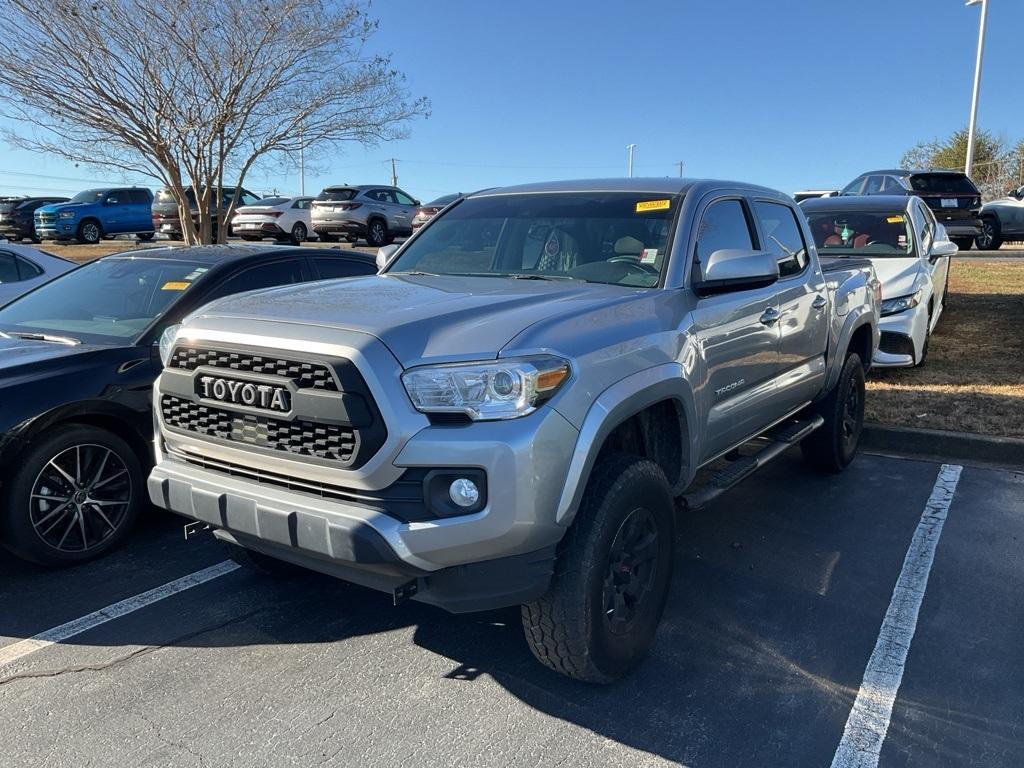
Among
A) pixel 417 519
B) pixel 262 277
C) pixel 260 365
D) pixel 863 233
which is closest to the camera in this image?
pixel 417 519

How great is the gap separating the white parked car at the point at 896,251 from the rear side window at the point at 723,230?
3.94 meters

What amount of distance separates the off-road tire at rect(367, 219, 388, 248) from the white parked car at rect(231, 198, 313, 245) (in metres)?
2.10

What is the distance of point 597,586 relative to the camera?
2.94 metres

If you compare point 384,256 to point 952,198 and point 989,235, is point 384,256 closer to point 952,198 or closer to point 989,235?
point 952,198

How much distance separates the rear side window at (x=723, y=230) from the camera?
13.2 ft

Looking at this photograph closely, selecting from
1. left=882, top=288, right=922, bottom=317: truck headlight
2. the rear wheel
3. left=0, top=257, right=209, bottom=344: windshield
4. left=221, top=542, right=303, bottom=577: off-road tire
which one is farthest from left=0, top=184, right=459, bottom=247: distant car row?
left=221, top=542, right=303, bottom=577: off-road tire

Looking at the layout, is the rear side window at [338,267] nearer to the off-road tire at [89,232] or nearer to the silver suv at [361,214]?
the silver suv at [361,214]

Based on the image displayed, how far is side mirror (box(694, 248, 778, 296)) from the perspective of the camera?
3609 mm

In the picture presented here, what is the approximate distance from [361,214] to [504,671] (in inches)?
831

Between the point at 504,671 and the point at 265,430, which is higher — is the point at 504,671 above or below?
below

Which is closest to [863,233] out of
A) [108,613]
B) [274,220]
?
[108,613]

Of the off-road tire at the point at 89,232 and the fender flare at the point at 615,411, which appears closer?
the fender flare at the point at 615,411

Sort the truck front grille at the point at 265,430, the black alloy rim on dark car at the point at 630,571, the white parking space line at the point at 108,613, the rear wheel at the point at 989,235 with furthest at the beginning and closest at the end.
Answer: the rear wheel at the point at 989,235
the white parking space line at the point at 108,613
the black alloy rim on dark car at the point at 630,571
the truck front grille at the point at 265,430

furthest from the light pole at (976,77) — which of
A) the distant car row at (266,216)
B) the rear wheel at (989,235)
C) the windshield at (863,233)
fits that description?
the windshield at (863,233)
